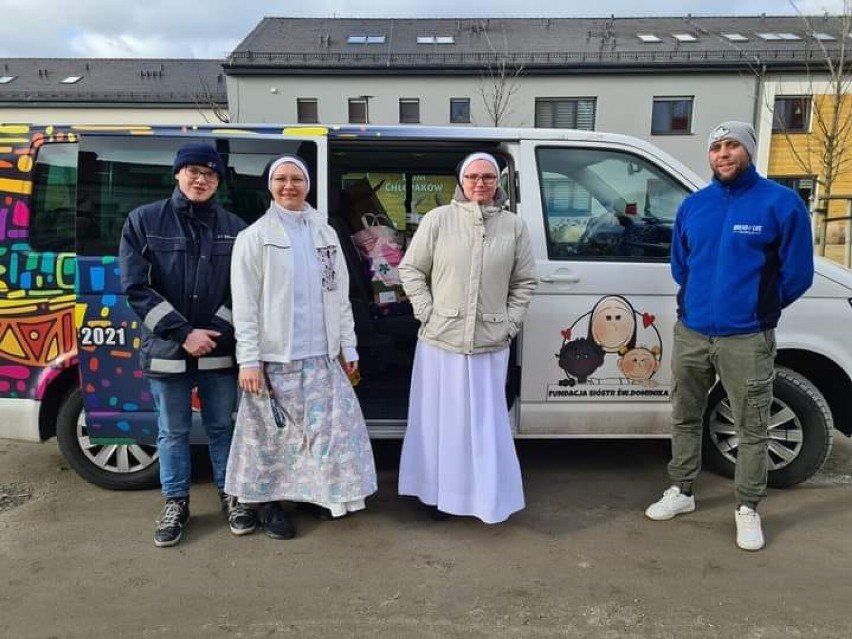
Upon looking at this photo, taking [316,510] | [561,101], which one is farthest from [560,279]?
[561,101]

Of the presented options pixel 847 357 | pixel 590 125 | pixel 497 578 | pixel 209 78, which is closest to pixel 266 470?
pixel 497 578

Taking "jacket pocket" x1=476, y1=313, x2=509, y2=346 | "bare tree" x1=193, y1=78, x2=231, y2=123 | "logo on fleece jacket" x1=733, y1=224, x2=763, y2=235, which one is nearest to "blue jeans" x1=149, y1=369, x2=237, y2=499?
"jacket pocket" x1=476, y1=313, x2=509, y2=346

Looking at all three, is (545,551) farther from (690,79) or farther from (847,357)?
(690,79)

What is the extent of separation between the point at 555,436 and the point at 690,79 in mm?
21753

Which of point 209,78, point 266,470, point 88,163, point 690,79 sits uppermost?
point 209,78

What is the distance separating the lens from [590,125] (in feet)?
72.9

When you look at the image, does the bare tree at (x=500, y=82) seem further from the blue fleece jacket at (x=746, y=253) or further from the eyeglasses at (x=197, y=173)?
the eyeglasses at (x=197, y=173)

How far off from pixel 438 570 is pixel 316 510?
33.4 inches

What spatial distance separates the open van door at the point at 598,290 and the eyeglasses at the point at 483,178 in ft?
1.77

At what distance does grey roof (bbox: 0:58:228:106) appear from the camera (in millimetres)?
27344

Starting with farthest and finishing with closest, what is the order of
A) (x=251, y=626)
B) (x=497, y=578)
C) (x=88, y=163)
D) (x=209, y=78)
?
(x=209, y=78) < (x=88, y=163) < (x=497, y=578) < (x=251, y=626)

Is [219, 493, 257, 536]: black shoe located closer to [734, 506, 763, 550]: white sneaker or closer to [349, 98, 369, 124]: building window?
[734, 506, 763, 550]: white sneaker

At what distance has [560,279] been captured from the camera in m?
3.42

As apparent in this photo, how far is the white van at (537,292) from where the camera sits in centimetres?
326
